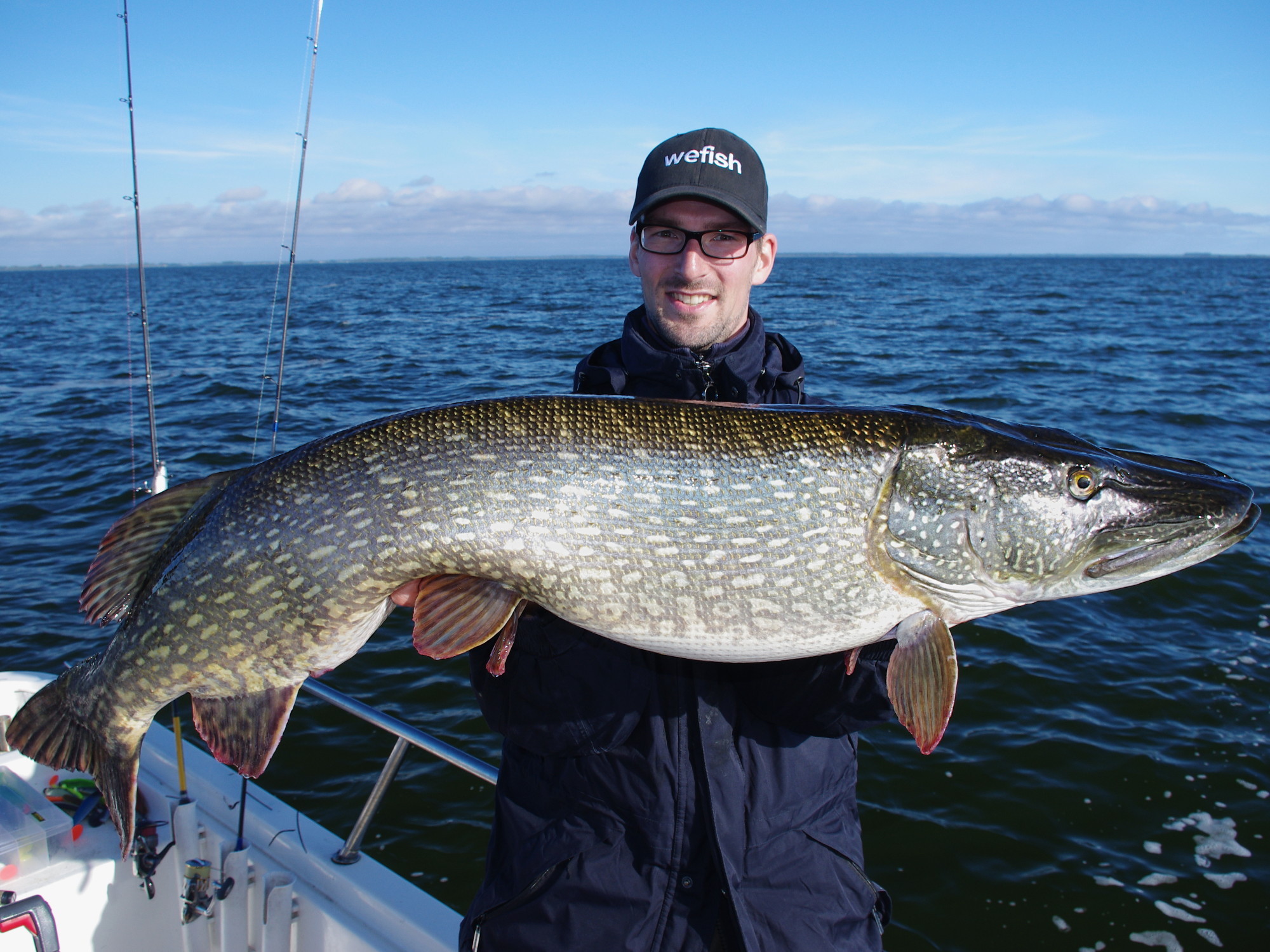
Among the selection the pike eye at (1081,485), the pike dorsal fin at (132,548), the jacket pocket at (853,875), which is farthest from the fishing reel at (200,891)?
the pike eye at (1081,485)

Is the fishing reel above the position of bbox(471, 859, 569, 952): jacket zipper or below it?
→ below

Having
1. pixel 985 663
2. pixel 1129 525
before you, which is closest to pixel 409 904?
pixel 1129 525

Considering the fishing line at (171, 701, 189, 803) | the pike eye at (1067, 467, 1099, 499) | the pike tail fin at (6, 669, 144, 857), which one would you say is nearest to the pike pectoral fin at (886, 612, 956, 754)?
the pike eye at (1067, 467, 1099, 499)

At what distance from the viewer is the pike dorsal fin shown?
218cm

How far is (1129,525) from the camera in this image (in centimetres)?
204

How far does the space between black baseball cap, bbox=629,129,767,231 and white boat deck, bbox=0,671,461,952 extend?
7.84 ft

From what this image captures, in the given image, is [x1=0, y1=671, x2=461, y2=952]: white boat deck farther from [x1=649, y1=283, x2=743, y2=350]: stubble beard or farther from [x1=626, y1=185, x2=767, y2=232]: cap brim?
[x1=626, y1=185, x2=767, y2=232]: cap brim

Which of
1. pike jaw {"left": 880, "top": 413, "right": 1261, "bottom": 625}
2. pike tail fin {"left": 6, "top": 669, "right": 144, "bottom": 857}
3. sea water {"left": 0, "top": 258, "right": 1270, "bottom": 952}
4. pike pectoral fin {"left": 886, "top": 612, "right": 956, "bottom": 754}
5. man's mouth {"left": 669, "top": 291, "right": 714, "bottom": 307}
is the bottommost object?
sea water {"left": 0, "top": 258, "right": 1270, "bottom": 952}

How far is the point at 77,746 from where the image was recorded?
210cm

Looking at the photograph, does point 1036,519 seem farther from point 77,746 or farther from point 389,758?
point 77,746

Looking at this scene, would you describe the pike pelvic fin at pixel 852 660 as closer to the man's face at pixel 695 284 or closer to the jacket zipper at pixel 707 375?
the jacket zipper at pixel 707 375

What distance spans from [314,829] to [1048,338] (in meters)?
22.6

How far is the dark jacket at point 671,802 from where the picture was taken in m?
1.80

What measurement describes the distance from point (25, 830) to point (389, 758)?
4.50 feet
